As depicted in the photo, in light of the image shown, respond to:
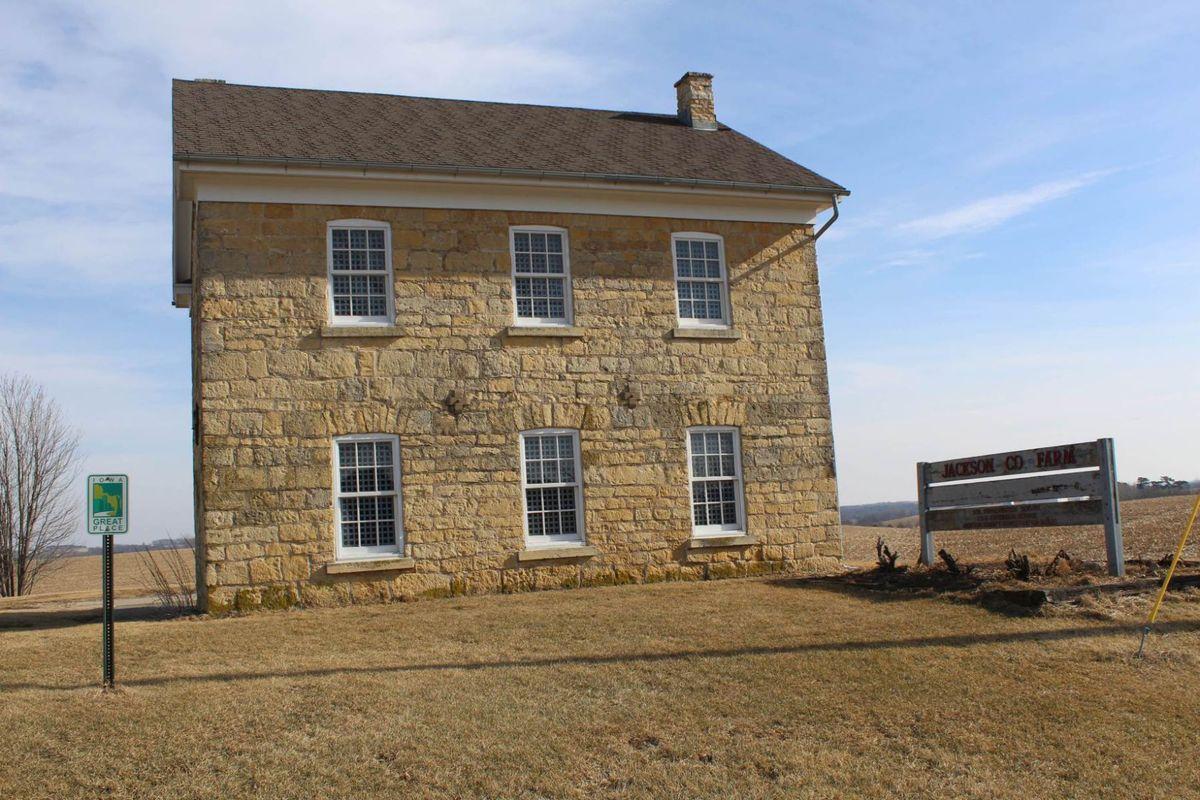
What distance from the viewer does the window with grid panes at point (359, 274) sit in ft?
47.0

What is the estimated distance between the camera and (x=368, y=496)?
14023 millimetres

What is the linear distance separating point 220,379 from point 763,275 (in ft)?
27.8

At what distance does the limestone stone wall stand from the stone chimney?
361 centimetres

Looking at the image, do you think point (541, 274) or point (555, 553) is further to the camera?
point (541, 274)

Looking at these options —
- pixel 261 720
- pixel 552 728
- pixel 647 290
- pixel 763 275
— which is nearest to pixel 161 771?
pixel 261 720

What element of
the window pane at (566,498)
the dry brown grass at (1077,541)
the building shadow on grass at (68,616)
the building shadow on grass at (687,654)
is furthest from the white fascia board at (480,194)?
the building shadow on grass at (687,654)

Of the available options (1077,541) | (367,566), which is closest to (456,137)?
(367,566)

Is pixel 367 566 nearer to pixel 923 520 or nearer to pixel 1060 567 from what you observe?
pixel 923 520

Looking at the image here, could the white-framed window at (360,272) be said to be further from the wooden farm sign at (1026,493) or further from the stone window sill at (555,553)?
the wooden farm sign at (1026,493)

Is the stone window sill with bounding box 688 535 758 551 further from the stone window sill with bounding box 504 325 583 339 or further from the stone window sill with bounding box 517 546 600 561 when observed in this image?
the stone window sill with bounding box 504 325 583 339

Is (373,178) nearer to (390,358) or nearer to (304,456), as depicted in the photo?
(390,358)

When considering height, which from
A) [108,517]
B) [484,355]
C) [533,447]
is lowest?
[108,517]

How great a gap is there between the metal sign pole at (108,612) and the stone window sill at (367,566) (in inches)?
198

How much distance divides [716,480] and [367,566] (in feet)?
17.9
